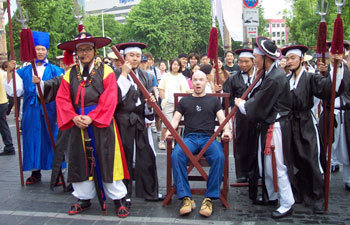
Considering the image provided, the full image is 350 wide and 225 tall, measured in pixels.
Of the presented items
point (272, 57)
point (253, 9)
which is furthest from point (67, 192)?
point (253, 9)

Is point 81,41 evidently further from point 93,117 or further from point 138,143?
point 138,143

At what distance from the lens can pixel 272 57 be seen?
4379 mm

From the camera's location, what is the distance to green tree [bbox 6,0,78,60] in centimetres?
1891

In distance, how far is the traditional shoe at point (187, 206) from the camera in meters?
4.44

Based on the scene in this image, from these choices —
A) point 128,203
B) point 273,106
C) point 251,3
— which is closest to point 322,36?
point 273,106

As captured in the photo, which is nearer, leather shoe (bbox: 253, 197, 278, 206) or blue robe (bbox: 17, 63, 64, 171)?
leather shoe (bbox: 253, 197, 278, 206)

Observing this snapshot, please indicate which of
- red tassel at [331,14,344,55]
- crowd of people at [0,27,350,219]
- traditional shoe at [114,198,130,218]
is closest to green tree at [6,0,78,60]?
crowd of people at [0,27,350,219]

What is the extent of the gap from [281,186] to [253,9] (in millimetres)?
6798

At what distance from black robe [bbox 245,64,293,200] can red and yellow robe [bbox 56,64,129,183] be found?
5.55 feet

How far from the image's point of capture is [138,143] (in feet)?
16.4

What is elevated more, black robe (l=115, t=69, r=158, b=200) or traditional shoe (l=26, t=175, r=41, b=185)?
black robe (l=115, t=69, r=158, b=200)

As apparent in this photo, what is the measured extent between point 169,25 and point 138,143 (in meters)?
36.8

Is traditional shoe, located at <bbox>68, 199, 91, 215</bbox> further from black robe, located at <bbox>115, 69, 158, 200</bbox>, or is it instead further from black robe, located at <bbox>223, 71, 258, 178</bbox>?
black robe, located at <bbox>223, 71, 258, 178</bbox>

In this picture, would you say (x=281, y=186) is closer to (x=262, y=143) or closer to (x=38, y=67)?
(x=262, y=143)
